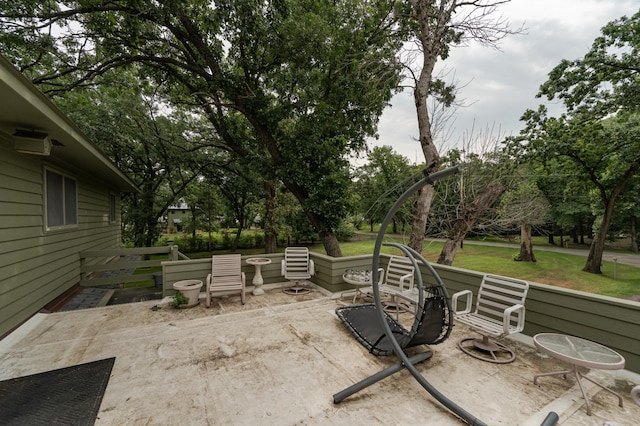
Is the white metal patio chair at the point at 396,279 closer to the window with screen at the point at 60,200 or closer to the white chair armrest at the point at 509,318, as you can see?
the white chair armrest at the point at 509,318

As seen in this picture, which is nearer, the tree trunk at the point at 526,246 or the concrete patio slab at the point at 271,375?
the concrete patio slab at the point at 271,375

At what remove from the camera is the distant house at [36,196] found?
314cm

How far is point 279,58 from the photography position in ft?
22.0

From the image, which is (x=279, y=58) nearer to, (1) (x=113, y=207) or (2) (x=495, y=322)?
(2) (x=495, y=322)

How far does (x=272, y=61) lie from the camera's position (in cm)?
680

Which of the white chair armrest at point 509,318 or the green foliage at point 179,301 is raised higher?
the white chair armrest at point 509,318

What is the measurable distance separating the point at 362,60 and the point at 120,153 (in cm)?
1119

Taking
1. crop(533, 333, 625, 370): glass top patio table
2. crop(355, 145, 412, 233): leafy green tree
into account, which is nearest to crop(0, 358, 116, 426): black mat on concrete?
crop(533, 333, 625, 370): glass top patio table

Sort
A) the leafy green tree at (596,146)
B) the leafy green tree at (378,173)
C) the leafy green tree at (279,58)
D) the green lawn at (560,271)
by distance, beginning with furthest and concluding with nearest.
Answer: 1. the leafy green tree at (378,173)
2. the green lawn at (560,271)
3. the leafy green tree at (596,146)
4. the leafy green tree at (279,58)

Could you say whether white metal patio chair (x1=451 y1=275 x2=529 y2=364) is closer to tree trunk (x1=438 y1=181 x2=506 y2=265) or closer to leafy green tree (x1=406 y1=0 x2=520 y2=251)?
tree trunk (x1=438 y1=181 x2=506 y2=265)

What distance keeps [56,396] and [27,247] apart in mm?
3052

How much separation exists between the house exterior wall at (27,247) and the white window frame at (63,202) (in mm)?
105

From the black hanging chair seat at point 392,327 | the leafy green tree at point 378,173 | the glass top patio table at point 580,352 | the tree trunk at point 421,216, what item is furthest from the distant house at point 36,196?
the leafy green tree at point 378,173

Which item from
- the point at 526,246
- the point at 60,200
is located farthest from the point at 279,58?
the point at 526,246
